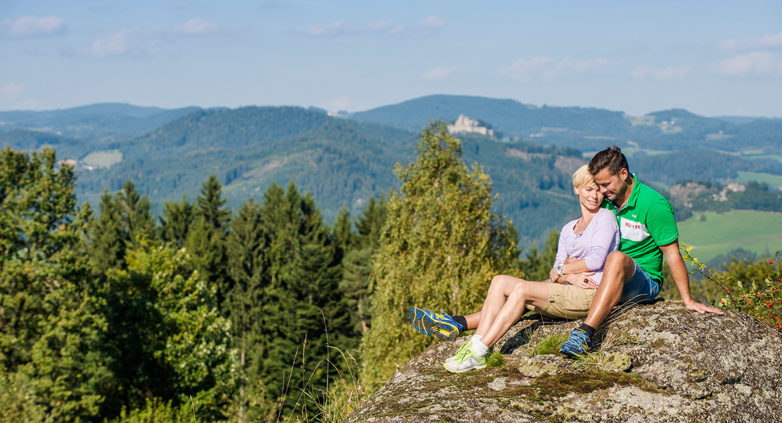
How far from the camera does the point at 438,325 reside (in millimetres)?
6203

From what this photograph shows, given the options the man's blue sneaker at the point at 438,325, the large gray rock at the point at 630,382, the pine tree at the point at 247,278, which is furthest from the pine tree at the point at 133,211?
the large gray rock at the point at 630,382

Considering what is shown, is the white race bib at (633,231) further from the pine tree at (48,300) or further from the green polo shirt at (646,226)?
the pine tree at (48,300)

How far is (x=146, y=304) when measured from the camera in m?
23.9

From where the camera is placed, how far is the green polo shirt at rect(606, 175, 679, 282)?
5684 millimetres

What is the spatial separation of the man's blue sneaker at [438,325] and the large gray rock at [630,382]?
2.63 feet

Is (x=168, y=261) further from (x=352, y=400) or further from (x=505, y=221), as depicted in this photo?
(x=352, y=400)

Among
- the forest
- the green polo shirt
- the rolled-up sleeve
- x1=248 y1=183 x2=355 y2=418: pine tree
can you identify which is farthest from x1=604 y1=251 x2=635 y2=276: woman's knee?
x1=248 y1=183 x2=355 y2=418: pine tree

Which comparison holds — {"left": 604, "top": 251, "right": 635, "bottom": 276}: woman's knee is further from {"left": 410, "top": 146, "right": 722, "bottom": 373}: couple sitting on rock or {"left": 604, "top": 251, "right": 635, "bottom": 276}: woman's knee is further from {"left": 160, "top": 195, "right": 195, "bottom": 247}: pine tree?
{"left": 160, "top": 195, "right": 195, "bottom": 247}: pine tree

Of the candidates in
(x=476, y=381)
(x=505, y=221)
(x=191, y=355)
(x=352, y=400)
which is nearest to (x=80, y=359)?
(x=191, y=355)

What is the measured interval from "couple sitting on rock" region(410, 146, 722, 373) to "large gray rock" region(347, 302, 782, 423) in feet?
0.92

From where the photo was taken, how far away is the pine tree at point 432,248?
57.0ft

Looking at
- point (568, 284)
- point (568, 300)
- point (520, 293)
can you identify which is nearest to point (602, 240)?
point (568, 284)

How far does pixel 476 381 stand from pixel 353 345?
37.9 meters

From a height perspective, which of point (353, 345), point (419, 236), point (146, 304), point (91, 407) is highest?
point (419, 236)
